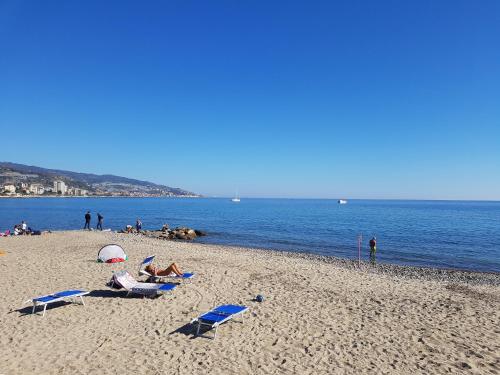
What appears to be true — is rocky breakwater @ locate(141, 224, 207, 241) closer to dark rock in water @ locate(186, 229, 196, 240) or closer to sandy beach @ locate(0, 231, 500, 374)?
dark rock in water @ locate(186, 229, 196, 240)

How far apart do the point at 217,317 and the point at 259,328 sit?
1216mm

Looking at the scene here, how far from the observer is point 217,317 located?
30.6 ft

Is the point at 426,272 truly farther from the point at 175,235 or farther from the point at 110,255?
the point at 175,235

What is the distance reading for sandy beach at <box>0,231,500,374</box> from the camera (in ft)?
25.1

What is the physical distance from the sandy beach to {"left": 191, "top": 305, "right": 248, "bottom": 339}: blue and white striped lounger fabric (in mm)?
313

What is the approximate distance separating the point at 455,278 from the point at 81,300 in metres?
19.0

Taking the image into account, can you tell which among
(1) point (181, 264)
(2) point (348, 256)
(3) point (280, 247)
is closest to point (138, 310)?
(1) point (181, 264)

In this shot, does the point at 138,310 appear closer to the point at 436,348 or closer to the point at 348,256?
the point at 436,348

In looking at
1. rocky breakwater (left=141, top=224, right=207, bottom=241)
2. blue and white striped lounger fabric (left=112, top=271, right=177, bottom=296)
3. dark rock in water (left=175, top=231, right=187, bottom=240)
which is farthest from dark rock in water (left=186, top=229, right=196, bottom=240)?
blue and white striped lounger fabric (left=112, top=271, right=177, bottom=296)

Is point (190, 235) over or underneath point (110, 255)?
underneath

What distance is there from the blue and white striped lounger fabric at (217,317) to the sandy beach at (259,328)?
12.3 inches

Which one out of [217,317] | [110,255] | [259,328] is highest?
[217,317]

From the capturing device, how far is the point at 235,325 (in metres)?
9.75

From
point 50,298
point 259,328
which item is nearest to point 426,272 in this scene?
point 259,328
